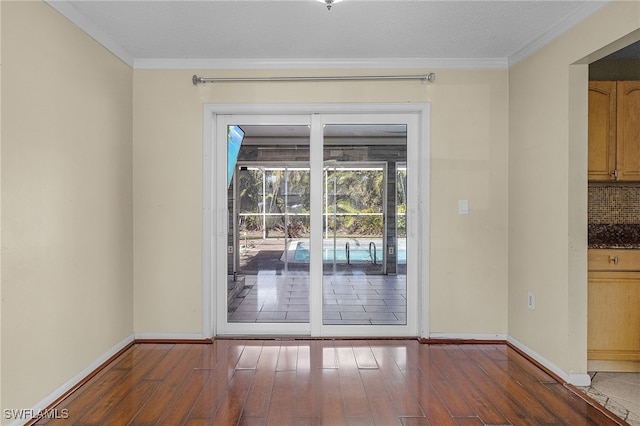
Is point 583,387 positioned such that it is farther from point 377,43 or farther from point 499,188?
point 377,43

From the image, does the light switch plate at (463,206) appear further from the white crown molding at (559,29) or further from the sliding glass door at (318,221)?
the white crown molding at (559,29)

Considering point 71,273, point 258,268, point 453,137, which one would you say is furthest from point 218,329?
point 453,137

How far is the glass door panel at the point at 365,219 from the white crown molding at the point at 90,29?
1841 millimetres

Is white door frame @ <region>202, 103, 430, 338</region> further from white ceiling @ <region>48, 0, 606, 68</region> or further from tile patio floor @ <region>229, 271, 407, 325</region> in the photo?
white ceiling @ <region>48, 0, 606, 68</region>

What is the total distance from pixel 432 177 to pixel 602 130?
1.32 m

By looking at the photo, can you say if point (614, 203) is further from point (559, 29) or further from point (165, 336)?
point (165, 336)

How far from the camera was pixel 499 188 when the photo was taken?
3.57m

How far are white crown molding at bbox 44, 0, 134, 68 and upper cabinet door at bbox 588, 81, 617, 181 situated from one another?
12.3 ft

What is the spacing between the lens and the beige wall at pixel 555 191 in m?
2.76

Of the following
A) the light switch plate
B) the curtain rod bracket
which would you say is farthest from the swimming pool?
the curtain rod bracket

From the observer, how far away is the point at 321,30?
2930mm

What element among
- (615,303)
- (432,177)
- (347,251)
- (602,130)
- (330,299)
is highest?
(602,130)

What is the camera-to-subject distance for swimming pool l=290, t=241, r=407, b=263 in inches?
147

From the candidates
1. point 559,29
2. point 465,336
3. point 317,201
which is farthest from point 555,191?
point 317,201
